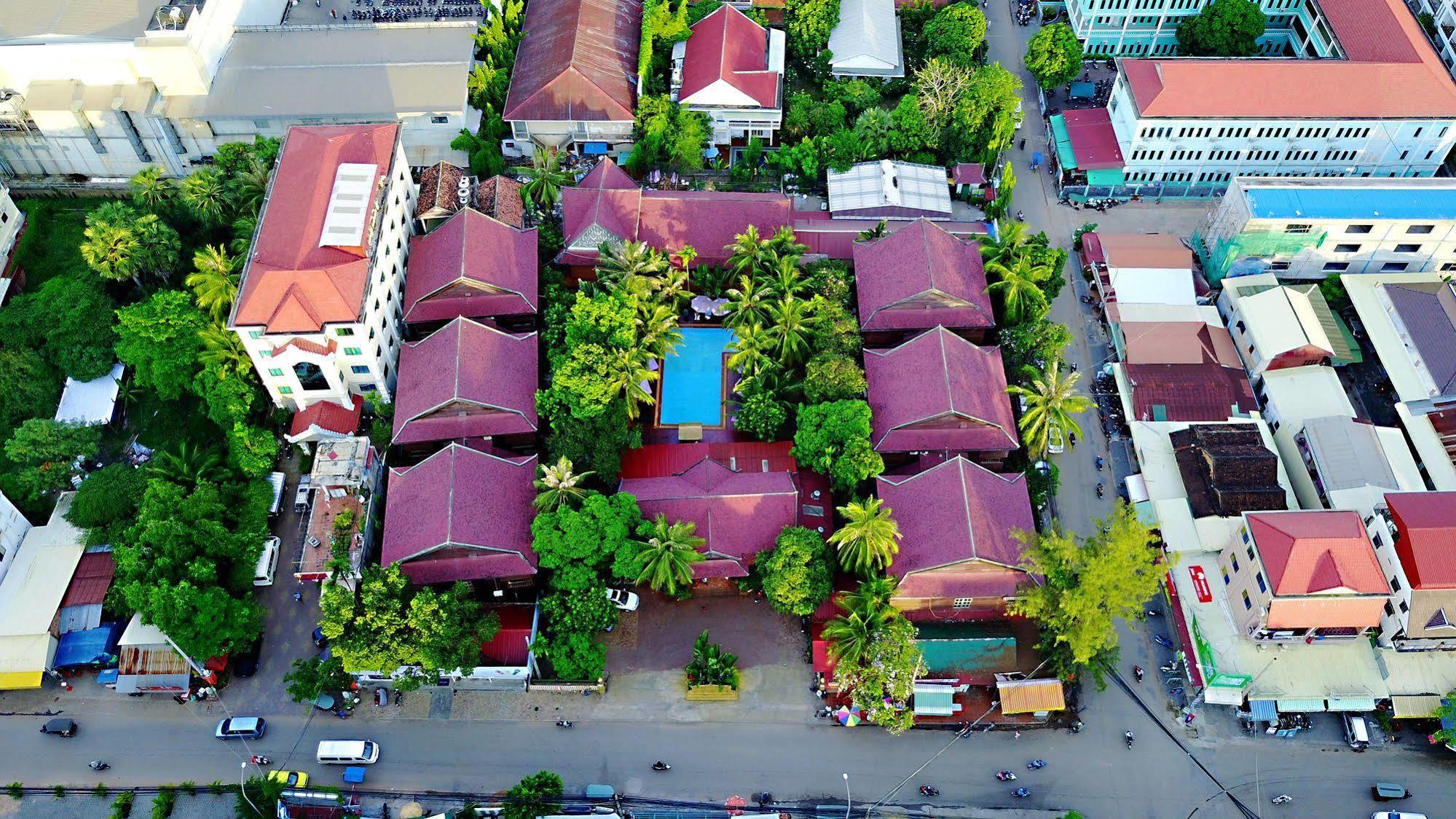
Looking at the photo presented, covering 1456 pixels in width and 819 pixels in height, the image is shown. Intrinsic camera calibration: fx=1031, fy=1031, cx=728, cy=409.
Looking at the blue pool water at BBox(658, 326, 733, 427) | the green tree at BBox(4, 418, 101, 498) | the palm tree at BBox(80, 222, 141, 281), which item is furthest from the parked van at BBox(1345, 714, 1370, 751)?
the palm tree at BBox(80, 222, 141, 281)

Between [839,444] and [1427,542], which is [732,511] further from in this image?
[1427,542]

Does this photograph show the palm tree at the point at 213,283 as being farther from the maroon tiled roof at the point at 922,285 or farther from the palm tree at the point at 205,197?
the maroon tiled roof at the point at 922,285

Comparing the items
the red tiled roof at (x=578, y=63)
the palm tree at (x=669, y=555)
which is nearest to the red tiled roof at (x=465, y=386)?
the palm tree at (x=669, y=555)

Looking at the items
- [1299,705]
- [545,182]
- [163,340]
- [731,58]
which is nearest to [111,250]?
[163,340]

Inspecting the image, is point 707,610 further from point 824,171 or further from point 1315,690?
point 824,171

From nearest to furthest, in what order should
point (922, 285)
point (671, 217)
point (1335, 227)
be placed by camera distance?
point (922, 285) < point (1335, 227) < point (671, 217)

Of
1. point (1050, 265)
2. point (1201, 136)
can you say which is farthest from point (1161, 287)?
point (1201, 136)
